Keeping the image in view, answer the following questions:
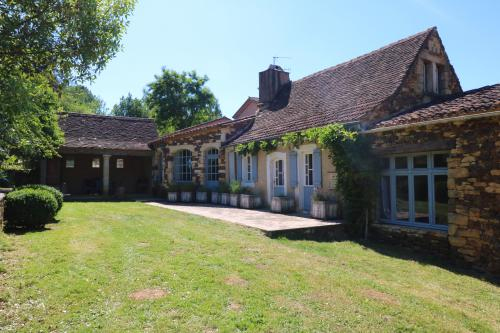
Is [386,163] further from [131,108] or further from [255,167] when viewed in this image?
[131,108]

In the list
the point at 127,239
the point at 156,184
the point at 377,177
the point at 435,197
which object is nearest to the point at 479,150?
the point at 435,197

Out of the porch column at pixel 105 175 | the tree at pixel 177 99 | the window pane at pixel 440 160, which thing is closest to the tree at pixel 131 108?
the tree at pixel 177 99

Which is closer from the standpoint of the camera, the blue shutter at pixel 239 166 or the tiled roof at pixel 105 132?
the blue shutter at pixel 239 166

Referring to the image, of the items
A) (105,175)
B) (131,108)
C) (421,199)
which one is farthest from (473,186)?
(131,108)

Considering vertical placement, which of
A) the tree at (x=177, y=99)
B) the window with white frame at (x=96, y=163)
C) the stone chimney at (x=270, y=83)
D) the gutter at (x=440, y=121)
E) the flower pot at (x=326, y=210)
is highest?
the tree at (x=177, y=99)

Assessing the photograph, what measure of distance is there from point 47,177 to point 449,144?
755 inches

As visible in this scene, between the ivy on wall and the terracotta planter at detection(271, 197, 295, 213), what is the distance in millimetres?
2433

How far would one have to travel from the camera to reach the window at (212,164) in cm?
1698

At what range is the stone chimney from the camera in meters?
17.5

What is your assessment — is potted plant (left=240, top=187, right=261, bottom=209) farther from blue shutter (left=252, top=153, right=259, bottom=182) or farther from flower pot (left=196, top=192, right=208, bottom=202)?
flower pot (left=196, top=192, right=208, bottom=202)

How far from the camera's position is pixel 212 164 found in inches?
677

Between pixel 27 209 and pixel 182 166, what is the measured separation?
10.4 meters

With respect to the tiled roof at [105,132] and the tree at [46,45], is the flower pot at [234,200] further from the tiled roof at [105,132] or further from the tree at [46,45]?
the tree at [46,45]

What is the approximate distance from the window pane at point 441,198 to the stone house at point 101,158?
16.0 meters
